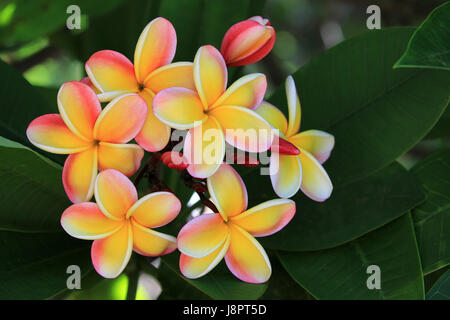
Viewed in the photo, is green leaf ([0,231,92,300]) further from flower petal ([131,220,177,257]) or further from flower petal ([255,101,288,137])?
flower petal ([255,101,288,137])

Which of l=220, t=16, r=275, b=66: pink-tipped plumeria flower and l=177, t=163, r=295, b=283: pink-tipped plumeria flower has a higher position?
l=220, t=16, r=275, b=66: pink-tipped plumeria flower

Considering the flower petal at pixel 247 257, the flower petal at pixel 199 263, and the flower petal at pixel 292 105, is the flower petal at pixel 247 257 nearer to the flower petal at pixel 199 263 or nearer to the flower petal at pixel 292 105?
A: the flower petal at pixel 199 263

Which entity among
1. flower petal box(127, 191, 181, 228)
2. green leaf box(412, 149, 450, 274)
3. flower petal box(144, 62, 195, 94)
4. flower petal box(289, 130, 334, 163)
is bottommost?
green leaf box(412, 149, 450, 274)

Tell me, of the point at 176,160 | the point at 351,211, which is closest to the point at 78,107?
the point at 176,160

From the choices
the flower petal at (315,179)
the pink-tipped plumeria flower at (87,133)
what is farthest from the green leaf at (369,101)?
the pink-tipped plumeria flower at (87,133)

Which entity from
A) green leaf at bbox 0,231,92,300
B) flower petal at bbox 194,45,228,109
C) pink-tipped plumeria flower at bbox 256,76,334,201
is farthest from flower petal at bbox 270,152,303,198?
green leaf at bbox 0,231,92,300

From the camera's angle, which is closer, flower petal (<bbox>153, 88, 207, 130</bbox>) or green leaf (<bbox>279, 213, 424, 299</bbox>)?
flower petal (<bbox>153, 88, 207, 130</bbox>)
